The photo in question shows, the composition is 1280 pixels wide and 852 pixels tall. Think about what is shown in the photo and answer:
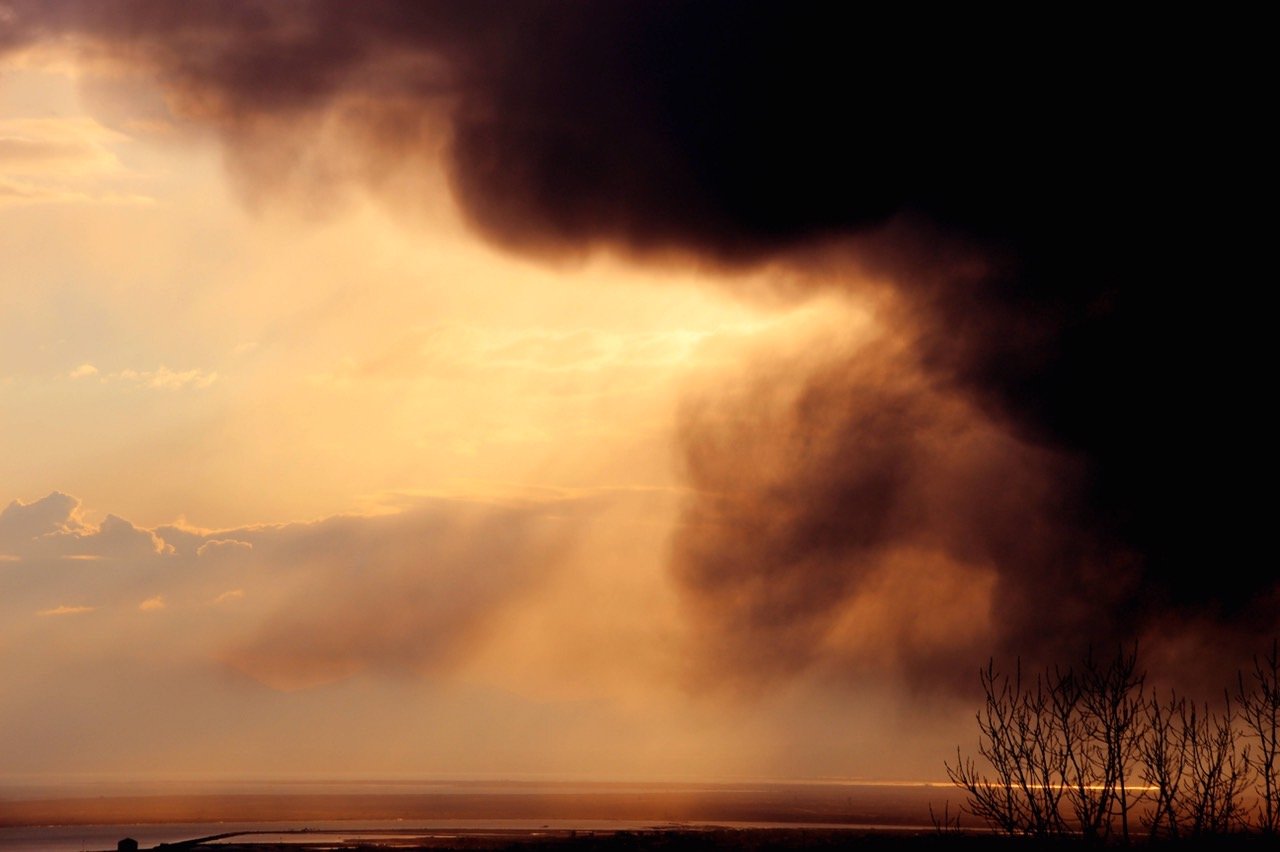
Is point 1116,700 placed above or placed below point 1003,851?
above

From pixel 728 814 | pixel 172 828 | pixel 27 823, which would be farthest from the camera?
pixel 728 814

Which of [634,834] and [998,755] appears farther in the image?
[634,834]

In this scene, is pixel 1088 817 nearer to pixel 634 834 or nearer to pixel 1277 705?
pixel 1277 705

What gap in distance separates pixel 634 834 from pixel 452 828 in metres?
37.4

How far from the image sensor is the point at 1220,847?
55.9 m

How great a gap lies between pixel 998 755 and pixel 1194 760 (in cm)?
1033

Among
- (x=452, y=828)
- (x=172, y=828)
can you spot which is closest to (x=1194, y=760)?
(x=452, y=828)

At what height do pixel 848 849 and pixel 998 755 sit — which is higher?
pixel 998 755

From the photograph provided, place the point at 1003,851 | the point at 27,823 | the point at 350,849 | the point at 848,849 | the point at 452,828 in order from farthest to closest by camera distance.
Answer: the point at 27,823 → the point at 452,828 → the point at 350,849 → the point at 848,849 → the point at 1003,851

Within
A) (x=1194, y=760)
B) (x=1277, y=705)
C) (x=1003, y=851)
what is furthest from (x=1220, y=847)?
(x=1003, y=851)

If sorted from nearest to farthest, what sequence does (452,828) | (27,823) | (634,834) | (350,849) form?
(350,849) → (634,834) → (452,828) → (27,823)

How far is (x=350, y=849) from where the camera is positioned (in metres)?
102

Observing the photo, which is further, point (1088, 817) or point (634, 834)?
point (634, 834)

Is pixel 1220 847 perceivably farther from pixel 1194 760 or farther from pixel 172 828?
pixel 172 828
